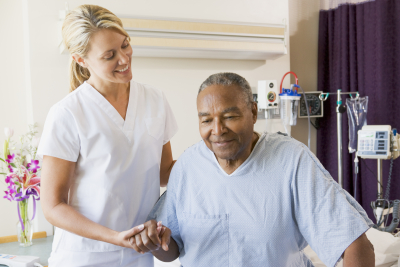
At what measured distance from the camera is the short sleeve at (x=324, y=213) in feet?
3.45

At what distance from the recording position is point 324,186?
3.66 ft

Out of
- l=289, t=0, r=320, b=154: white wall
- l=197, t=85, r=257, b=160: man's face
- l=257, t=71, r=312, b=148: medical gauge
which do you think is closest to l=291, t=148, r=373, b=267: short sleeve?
l=197, t=85, r=257, b=160: man's face

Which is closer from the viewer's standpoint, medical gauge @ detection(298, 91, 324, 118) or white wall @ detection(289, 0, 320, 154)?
medical gauge @ detection(298, 91, 324, 118)

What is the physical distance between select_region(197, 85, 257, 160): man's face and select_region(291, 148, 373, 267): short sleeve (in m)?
0.21

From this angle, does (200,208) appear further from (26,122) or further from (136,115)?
(26,122)

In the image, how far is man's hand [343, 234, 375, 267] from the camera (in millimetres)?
1023

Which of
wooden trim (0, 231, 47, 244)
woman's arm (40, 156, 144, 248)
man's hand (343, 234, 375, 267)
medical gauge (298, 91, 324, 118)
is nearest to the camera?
man's hand (343, 234, 375, 267)

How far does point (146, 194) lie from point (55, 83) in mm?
1445

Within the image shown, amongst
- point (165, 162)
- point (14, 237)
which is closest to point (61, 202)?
point (165, 162)

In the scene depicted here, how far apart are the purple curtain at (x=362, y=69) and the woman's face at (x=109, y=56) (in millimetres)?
2628

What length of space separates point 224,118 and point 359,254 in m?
0.56

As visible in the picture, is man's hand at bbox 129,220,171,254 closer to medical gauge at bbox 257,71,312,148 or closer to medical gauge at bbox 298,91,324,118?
medical gauge at bbox 257,71,312,148

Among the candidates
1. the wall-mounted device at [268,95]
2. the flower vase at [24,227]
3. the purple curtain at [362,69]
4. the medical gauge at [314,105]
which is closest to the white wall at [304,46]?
the purple curtain at [362,69]

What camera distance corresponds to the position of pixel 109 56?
126 cm
